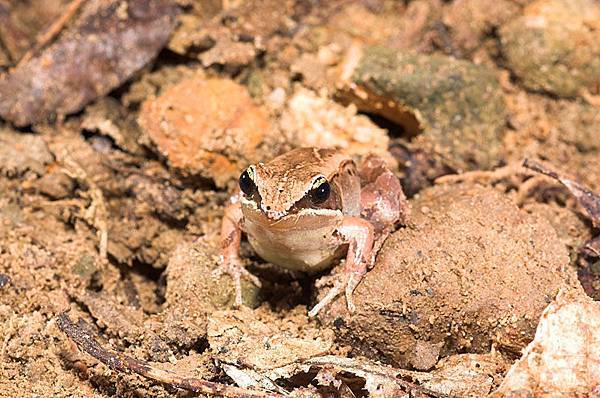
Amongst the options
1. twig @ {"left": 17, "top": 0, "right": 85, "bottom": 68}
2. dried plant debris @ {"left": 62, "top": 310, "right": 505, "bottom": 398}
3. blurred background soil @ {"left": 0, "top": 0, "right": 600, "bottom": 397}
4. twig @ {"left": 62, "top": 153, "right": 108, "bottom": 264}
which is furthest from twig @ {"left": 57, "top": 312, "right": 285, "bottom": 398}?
twig @ {"left": 17, "top": 0, "right": 85, "bottom": 68}

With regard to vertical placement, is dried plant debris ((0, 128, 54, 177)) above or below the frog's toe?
above

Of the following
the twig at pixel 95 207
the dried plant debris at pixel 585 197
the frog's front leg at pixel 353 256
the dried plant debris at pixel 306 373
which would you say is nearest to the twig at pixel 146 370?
the dried plant debris at pixel 306 373

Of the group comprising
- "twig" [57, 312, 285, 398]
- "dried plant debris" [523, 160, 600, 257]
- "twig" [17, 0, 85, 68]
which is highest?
"twig" [17, 0, 85, 68]

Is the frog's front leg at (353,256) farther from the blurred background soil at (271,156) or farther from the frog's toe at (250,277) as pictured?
the frog's toe at (250,277)

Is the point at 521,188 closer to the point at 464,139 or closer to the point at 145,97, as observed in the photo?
the point at 464,139

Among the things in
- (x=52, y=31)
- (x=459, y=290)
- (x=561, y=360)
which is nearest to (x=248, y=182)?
(x=459, y=290)

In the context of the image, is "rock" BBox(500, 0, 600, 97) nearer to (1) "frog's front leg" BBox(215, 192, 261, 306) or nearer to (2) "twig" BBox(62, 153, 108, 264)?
(1) "frog's front leg" BBox(215, 192, 261, 306)
